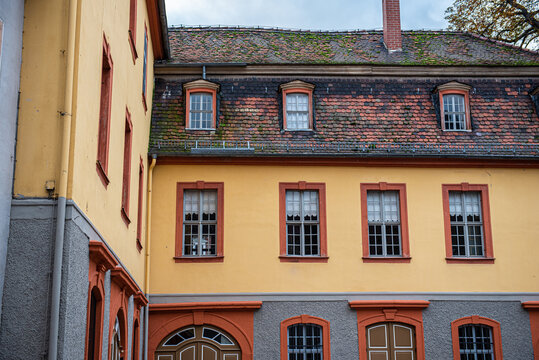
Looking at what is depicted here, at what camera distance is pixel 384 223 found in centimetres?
2119

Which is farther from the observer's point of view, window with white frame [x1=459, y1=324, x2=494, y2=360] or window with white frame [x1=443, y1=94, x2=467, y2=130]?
window with white frame [x1=443, y1=94, x2=467, y2=130]

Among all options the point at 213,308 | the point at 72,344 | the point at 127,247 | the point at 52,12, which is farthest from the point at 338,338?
the point at 52,12

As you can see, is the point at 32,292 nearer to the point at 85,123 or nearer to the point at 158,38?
the point at 85,123

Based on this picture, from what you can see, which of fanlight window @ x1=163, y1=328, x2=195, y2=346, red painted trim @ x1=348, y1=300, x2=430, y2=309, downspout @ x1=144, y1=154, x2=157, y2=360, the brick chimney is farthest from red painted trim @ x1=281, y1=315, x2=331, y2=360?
the brick chimney

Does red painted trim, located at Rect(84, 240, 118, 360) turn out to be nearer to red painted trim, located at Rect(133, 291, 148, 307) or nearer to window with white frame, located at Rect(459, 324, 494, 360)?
red painted trim, located at Rect(133, 291, 148, 307)

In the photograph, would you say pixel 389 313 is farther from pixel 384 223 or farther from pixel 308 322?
pixel 384 223

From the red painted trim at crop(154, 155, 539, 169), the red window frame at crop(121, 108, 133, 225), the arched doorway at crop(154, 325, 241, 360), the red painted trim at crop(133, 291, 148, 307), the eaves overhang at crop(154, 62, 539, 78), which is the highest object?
the eaves overhang at crop(154, 62, 539, 78)

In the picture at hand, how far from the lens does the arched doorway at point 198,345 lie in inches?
782

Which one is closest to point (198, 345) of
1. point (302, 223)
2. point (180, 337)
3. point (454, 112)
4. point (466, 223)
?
point (180, 337)

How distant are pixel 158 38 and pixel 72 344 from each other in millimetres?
13141

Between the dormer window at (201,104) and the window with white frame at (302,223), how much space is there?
316cm

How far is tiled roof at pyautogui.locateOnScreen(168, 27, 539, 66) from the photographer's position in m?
23.9

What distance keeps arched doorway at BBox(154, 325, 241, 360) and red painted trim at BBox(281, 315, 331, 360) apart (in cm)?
118

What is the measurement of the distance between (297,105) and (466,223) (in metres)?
5.77
